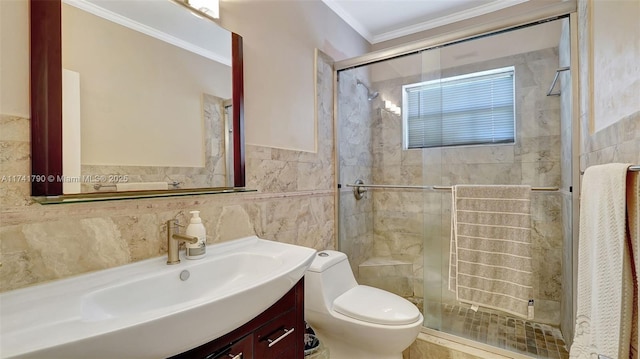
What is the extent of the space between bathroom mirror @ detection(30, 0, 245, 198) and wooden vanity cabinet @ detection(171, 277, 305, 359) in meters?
0.59

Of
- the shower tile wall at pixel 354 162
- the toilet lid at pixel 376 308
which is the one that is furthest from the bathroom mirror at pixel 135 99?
the shower tile wall at pixel 354 162

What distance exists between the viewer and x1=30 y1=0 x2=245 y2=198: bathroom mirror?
0.83 meters

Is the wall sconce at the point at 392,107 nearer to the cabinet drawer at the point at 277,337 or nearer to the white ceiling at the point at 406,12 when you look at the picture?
the white ceiling at the point at 406,12

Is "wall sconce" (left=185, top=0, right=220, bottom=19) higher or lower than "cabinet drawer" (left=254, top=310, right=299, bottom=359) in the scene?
higher

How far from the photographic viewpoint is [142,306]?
872 mm

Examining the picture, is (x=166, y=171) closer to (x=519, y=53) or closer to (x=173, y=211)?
(x=173, y=211)

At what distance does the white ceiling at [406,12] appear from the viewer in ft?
7.22

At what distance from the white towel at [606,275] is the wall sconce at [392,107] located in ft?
5.55

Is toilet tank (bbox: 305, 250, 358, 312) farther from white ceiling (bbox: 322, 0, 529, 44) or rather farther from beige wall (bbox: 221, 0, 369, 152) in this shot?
white ceiling (bbox: 322, 0, 529, 44)

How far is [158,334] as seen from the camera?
1.95ft

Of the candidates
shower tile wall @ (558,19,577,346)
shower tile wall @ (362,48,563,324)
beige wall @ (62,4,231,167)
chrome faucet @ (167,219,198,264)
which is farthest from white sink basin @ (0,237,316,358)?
shower tile wall @ (558,19,577,346)

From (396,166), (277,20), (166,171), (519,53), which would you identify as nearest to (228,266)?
(166,171)

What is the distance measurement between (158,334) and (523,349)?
2040 millimetres

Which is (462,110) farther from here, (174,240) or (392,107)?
(174,240)
